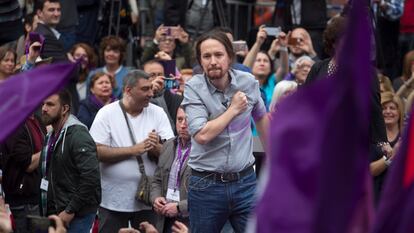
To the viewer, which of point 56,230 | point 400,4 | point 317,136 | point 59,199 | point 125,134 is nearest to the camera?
point 317,136

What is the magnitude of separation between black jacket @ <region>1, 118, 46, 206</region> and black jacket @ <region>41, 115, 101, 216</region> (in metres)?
0.25

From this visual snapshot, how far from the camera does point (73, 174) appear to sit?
8414 millimetres

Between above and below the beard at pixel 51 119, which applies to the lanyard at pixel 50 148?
below

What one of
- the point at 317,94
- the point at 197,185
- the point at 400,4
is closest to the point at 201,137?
the point at 197,185

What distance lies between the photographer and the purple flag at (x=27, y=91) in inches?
117

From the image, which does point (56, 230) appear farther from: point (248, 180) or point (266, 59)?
point (266, 59)

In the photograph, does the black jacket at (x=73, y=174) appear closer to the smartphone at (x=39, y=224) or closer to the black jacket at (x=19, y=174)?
the black jacket at (x=19, y=174)

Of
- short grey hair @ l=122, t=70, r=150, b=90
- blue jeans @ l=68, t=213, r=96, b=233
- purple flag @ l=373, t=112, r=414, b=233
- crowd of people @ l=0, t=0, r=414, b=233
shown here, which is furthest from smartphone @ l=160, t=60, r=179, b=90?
purple flag @ l=373, t=112, r=414, b=233

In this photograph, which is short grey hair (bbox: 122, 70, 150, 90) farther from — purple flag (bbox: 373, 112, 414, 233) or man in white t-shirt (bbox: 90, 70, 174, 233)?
purple flag (bbox: 373, 112, 414, 233)

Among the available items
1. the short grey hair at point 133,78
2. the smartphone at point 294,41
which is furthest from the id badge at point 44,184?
the smartphone at point 294,41

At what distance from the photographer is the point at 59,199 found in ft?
27.5

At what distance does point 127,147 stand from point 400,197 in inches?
257

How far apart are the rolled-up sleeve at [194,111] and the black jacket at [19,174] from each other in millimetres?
1773

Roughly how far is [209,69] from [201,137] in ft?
1.49
